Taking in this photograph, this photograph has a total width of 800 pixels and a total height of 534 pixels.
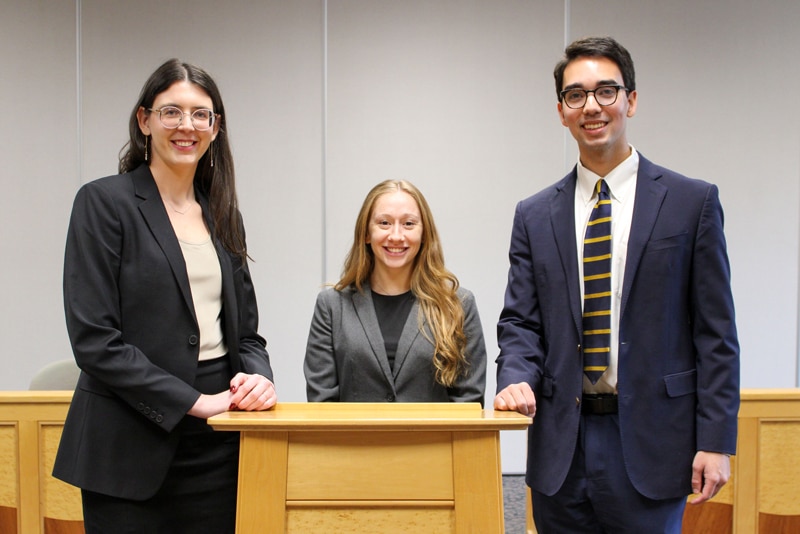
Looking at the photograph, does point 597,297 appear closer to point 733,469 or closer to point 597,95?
point 597,95

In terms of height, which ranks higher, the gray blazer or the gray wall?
the gray wall

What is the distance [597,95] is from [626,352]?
615mm

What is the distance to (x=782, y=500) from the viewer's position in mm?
2668

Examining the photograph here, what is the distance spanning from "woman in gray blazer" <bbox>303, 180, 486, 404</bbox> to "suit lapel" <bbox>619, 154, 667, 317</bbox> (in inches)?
26.9

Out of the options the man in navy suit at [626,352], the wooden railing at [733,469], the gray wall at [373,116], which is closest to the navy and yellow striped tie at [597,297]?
the man in navy suit at [626,352]

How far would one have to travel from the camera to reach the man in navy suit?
1.71 metres

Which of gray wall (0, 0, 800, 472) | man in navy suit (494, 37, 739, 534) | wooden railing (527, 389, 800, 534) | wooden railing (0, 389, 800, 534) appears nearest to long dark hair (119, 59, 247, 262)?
man in navy suit (494, 37, 739, 534)

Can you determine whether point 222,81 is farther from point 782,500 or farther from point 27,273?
point 782,500

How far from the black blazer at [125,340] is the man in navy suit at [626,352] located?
29.1 inches

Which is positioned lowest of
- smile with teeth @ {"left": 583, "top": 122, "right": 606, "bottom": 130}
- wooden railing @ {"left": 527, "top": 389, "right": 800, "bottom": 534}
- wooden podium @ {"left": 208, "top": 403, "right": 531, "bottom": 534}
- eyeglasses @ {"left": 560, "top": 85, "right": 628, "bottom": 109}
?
wooden railing @ {"left": 527, "top": 389, "right": 800, "bottom": 534}

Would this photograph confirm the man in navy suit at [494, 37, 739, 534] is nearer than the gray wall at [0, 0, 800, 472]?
Yes

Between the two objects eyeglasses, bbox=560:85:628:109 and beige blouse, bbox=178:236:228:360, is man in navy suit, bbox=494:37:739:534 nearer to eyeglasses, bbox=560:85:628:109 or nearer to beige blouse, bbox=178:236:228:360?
eyeglasses, bbox=560:85:628:109

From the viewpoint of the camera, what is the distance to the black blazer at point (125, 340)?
5.31 feet

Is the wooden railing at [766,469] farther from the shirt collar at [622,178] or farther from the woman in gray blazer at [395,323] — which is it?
the shirt collar at [622,178]
